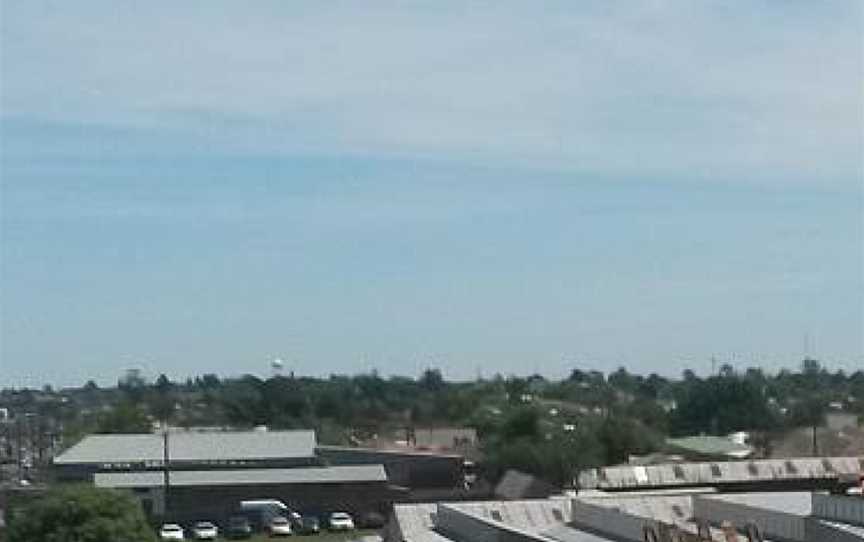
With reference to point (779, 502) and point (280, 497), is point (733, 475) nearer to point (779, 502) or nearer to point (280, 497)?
point (779, 502)

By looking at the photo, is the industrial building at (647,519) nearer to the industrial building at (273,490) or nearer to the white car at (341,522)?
the white car at (341,522)

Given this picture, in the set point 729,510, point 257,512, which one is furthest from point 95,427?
point 729,510

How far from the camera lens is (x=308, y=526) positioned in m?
80.1

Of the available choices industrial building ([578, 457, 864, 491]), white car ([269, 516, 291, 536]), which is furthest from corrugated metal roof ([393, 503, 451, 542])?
white car ([269, 516, 291, 536])

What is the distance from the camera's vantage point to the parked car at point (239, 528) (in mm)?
76312

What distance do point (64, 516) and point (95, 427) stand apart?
8221 cm

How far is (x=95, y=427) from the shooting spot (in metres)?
139

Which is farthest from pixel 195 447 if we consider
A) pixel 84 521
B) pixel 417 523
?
pixel 417 523

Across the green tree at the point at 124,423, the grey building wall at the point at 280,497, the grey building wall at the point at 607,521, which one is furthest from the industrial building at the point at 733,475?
the green tree at the point at 124,423

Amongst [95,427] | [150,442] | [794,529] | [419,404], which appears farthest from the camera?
[419,404]

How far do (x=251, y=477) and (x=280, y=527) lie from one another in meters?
17.2

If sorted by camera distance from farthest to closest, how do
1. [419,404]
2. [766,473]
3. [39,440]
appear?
[419,404]
[39,440]
[766,473]

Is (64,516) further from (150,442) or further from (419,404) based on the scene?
(419,404)

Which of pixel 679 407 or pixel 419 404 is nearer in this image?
pixel 679 407
